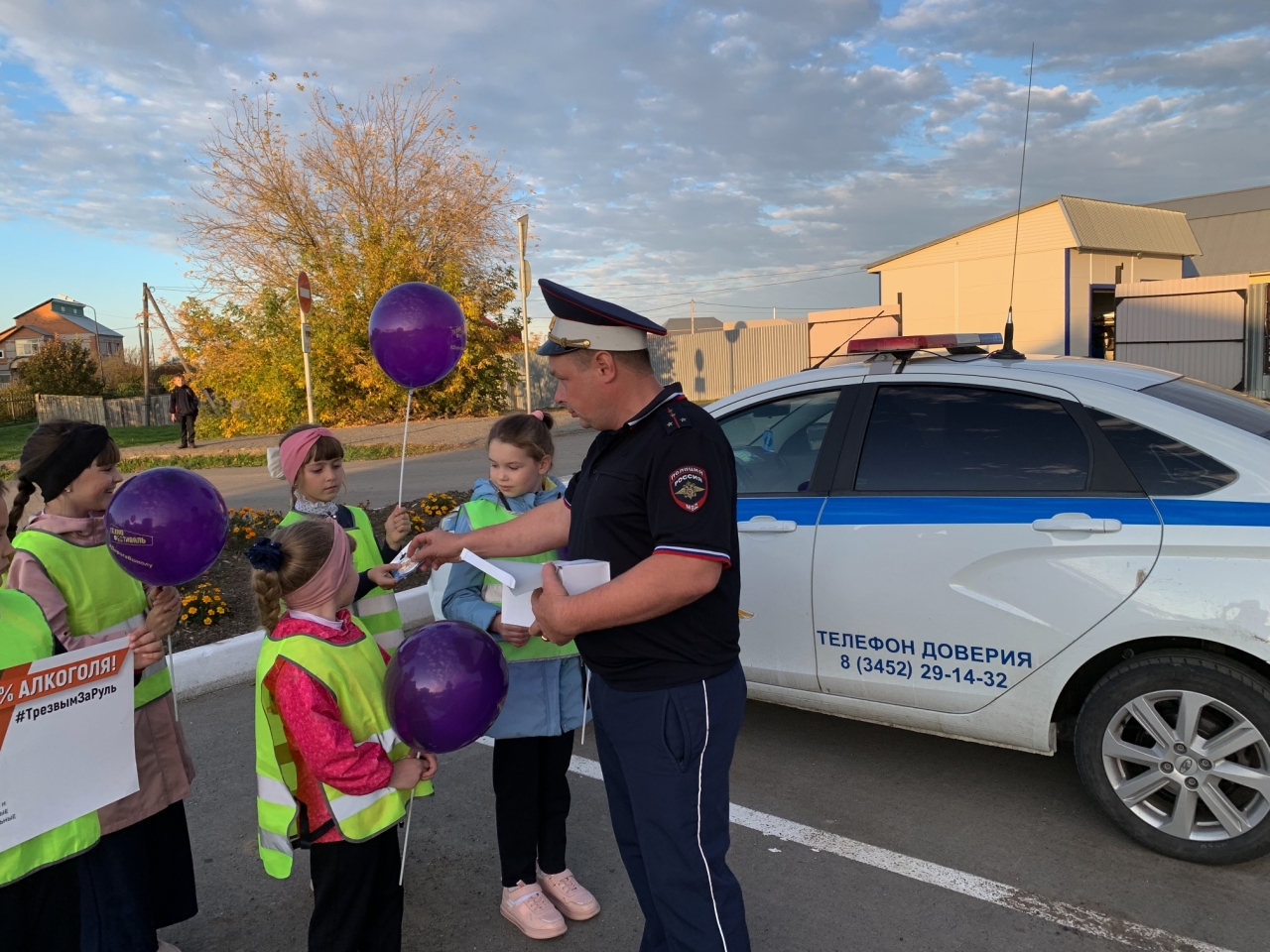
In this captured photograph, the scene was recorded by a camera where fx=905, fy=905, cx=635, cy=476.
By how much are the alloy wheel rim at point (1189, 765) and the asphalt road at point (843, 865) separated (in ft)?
0.59

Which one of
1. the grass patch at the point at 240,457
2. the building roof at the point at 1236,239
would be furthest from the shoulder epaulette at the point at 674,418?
the building roof at the point at 1236,239

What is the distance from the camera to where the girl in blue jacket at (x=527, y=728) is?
9.60 feet

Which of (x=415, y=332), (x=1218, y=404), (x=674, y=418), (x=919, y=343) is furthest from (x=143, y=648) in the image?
(x=1218, y=404)

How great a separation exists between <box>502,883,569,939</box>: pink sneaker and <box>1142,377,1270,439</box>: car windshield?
2.86 metres

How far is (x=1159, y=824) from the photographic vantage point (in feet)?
10.5

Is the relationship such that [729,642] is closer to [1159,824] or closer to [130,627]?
[130,627]

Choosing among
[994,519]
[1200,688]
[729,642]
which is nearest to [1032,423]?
[994,519]

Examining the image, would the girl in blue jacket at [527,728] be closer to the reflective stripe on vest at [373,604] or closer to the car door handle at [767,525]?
the reflective stripe on vest at [373,604]

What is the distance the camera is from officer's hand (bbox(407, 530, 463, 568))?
2.76 m

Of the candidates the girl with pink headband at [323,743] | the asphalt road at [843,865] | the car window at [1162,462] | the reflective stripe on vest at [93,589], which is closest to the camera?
the girl with pink headband at [323,743]

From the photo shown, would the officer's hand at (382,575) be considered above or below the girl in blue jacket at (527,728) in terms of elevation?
above

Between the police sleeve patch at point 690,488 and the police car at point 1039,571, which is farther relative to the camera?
the police car at point 1039,571

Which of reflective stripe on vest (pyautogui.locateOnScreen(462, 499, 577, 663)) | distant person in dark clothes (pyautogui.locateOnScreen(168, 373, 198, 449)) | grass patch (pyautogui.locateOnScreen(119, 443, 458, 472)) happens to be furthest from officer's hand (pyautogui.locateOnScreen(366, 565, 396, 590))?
distant person in dark clothes (pyautogui.locateOnScreen(168, 373, 198, 449))

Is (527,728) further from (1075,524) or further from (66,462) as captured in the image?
(1075,524)
